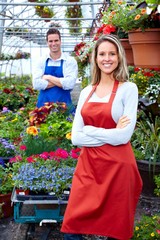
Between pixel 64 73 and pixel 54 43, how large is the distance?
1.08 ft

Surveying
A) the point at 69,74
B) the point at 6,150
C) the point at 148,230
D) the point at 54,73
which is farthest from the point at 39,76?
the point at 148,230

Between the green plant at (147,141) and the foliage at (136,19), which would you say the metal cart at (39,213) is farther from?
the foliage at (136,19)

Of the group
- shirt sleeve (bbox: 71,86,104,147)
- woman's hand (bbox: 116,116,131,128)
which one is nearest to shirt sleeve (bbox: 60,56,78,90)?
shirt sleeve (bbox: 71,86,104,147)

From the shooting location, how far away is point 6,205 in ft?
11.2

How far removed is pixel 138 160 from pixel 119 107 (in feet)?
5.48

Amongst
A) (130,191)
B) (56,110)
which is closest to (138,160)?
(56,110)

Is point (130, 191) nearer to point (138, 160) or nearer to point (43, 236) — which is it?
point (43, 236)

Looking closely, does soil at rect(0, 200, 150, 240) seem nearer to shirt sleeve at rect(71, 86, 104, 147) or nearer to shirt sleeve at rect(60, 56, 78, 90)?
shirt sleeve at rect(71, 86, 104, 147)

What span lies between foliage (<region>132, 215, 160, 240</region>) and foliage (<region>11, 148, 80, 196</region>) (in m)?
0.56

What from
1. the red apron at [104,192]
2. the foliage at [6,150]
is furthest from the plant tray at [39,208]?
the foliage at [6,150]

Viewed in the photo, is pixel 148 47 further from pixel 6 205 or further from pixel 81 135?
pixel 6 205

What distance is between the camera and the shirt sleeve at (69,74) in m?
3.93

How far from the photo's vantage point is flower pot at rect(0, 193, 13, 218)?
11.0ft

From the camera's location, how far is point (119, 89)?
2.19m
